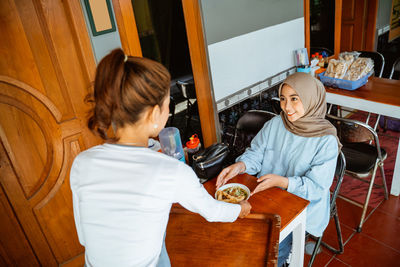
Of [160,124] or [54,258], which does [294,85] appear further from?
[54,258]

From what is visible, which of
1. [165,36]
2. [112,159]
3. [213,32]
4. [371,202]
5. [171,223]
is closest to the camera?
[112,159]

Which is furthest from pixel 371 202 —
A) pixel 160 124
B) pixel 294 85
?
pixel 160 124

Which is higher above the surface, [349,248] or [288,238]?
[288,238]

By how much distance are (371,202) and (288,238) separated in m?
1.37

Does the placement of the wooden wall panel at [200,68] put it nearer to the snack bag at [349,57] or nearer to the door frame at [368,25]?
the snack bag at [349,57]

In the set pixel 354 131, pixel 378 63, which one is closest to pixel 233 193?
pixel 354 131

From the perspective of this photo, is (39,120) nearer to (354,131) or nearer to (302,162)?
(302,162)

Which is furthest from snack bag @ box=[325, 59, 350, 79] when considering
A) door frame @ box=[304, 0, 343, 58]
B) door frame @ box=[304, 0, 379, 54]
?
door frame @ box=[304, 0, 379, 54]

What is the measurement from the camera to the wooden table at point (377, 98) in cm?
236

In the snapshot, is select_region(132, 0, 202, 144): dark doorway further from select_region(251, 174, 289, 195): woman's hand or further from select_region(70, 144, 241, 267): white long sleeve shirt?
select_region(70, 144, 241, 267): white long sleeve shirt

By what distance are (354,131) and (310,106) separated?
26.4 inches

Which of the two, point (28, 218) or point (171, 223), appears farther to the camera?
point (28, 218)

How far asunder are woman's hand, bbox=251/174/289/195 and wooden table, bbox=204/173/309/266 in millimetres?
23

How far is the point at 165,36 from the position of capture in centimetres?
402
